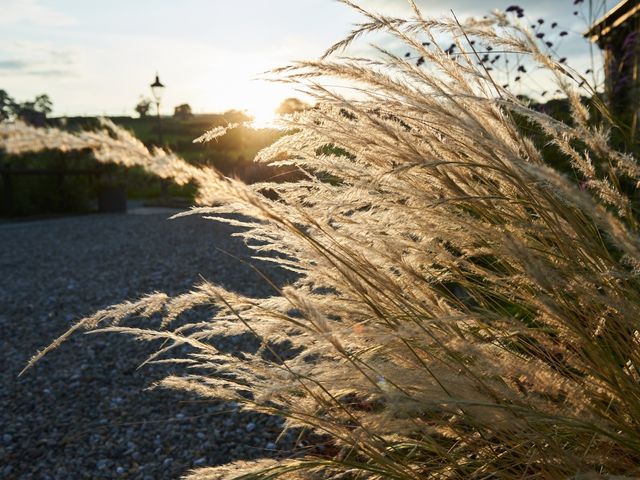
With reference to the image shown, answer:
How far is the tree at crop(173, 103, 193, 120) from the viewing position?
3014 centimetres

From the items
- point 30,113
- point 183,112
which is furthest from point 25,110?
point 183,112

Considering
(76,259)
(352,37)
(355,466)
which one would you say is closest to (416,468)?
(355,466)

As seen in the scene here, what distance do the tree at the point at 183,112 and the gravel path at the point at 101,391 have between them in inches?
889

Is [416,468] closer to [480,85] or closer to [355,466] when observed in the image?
[355,466]

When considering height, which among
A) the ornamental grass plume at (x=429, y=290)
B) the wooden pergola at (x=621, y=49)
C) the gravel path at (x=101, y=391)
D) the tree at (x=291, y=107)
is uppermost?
the wooden pergola at (x=621, y=49)

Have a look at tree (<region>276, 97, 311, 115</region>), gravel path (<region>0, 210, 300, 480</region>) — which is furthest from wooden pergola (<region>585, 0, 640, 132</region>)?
tree (<region>276, 97, 311, 115</region>)

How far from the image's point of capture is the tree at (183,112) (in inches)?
1187

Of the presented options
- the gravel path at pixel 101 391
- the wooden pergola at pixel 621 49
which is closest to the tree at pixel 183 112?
the wooden pergola at pixel 621 49

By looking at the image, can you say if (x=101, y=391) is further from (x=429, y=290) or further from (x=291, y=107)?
(x=429, y=290)

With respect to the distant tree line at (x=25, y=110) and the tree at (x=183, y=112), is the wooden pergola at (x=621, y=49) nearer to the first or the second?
the distant tree line at (x=25, y=110)

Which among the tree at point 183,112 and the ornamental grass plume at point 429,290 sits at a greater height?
the tree at point 183,112

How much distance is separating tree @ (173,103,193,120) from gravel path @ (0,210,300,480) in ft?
74.1

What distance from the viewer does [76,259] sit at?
8.27 metres

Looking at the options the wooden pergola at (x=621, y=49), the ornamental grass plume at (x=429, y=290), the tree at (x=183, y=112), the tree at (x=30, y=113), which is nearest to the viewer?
the ornamental grass plume at (x=429, y=290)
